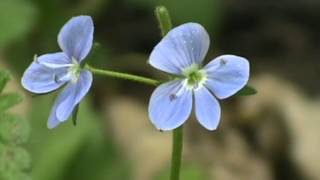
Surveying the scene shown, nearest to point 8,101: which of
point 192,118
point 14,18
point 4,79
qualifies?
point 4,79

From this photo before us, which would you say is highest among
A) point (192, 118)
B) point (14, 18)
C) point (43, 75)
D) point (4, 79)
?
point (43, 75)

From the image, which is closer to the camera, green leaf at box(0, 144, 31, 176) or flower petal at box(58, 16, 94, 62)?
flower petal at box(58, 16, 94, 62)

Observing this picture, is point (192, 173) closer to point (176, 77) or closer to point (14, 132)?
point (14, 132)

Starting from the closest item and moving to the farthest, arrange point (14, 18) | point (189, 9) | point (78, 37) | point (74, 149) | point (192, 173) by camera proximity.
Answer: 1. point (78, 37)
2. point (192, 173)
3. point (74, 149)
4. point (14, 18)
5. point (189, 9)

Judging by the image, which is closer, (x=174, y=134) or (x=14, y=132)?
(x=174, y=134)

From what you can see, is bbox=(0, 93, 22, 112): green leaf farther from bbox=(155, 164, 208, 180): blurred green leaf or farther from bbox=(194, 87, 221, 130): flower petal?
bbox=(155, 164, 208, 180): blurred green leaf

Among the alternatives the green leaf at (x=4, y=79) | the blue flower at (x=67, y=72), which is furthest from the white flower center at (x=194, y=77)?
the green leaf at (x=4, y=79)

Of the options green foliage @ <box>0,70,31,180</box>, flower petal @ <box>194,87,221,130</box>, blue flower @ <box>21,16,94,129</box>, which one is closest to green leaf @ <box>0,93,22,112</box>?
green foliage @ <box>0,70,31,180</box>

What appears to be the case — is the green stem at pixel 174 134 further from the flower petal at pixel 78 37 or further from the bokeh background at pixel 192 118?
the bokeh background at pixel 192 118
